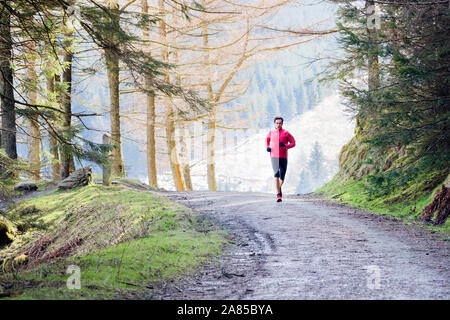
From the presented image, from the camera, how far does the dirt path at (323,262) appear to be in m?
4.64

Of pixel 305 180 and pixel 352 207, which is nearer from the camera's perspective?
pixel 352 207

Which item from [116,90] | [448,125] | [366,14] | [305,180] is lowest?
[305,180]

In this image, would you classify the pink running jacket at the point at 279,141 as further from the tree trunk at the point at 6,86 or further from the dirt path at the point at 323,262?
the tree trunk at the point at 6,86

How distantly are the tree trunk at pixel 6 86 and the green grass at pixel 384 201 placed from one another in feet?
27.8

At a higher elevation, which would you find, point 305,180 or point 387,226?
point 387,226

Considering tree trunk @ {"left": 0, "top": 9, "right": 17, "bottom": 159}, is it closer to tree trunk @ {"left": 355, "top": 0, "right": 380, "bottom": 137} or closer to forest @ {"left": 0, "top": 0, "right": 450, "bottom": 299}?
forest @ {"left": 0, "top": 0, "right": 450, "bottom": 299}

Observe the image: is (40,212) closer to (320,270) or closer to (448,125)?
(320,270)

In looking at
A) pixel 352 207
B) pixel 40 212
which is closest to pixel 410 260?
pixel 352 207

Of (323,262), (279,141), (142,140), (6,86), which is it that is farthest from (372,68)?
(6,86)

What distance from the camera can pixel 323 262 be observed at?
5910 millimetres

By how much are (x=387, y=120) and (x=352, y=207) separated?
3857 mm

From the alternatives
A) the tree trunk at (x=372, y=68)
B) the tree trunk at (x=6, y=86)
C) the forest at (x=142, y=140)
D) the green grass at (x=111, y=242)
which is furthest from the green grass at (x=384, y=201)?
the tree trunk at (x=6, y=86)

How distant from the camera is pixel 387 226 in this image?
29.6ft

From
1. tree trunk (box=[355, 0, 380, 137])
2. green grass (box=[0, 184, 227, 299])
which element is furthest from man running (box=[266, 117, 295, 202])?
green grass (box=[0, 184, 227, 299])
